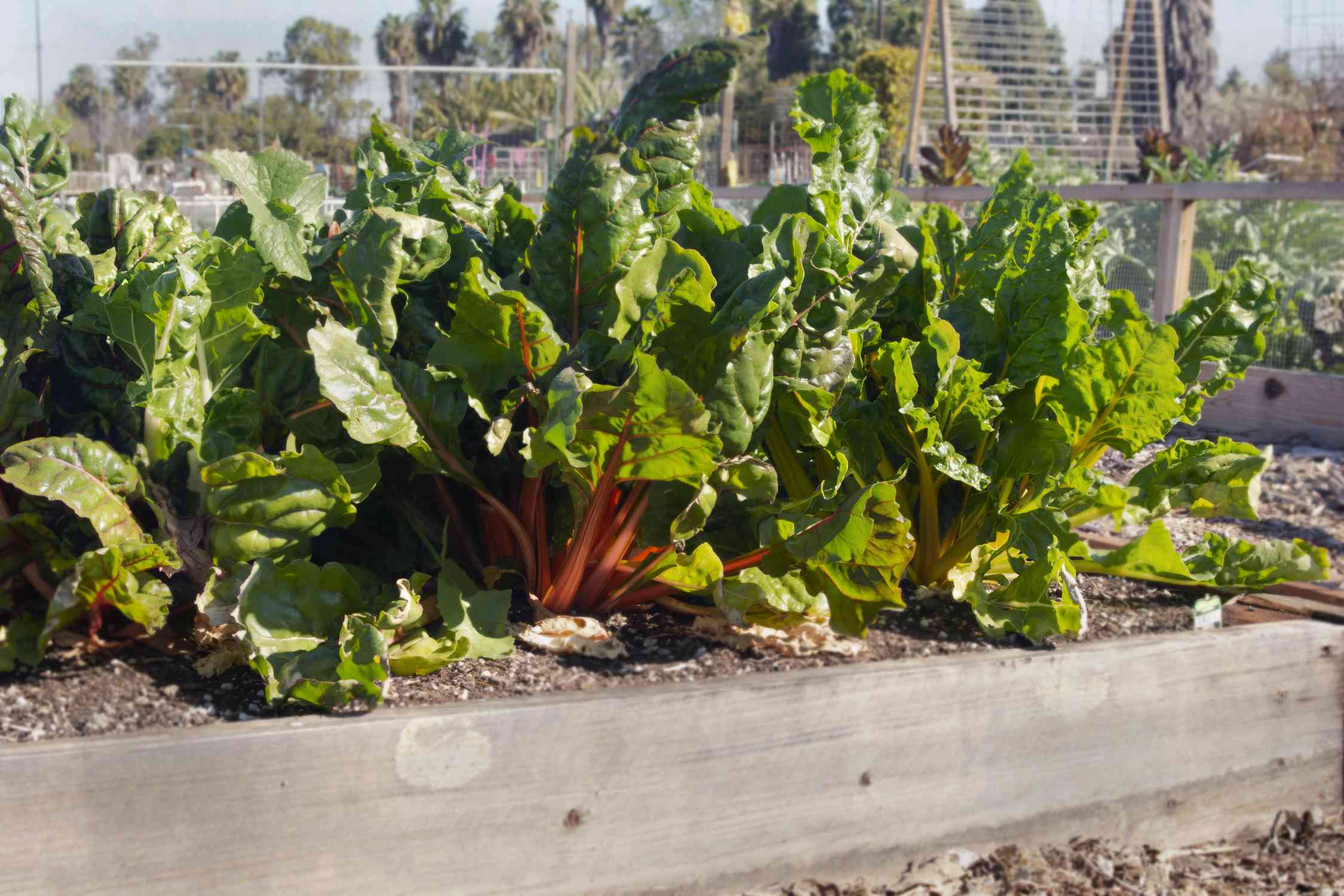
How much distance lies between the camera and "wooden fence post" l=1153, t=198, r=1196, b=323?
5152 mm

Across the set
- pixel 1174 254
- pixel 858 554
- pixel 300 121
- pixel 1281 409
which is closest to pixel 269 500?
pixel 858 554

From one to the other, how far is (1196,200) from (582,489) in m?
4.33

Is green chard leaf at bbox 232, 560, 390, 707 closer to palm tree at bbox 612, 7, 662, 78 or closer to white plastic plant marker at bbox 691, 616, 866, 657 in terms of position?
white plastic plant marker at bbox 691, 616, 866, 657

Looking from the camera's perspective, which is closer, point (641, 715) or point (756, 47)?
point (641, 715)

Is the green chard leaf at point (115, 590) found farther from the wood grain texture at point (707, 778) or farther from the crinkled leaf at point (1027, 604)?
the crinkled leaf at point (1027, 604)

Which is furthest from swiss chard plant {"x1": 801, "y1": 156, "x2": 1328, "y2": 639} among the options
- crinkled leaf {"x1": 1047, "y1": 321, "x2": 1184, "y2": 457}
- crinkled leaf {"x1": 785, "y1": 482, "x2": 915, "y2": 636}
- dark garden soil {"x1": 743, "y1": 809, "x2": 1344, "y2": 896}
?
dark garden soil {"x1": 743, "y1": 809, "x2": 1344, "y2": 896}

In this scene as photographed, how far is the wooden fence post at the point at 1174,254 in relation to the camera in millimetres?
5152

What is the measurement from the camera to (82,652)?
1.78m

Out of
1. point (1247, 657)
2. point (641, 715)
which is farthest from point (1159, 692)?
point (641, 715)

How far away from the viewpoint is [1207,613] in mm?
2100

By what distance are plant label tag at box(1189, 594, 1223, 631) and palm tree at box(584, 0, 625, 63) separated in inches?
2789

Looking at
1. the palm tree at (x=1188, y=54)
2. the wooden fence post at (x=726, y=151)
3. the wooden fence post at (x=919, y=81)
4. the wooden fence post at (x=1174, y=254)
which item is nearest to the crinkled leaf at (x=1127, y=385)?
the wooden fence post at (x=1174, y=254)

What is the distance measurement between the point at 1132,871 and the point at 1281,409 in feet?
10.3

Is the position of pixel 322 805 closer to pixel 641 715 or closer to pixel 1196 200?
pixel 641 715
